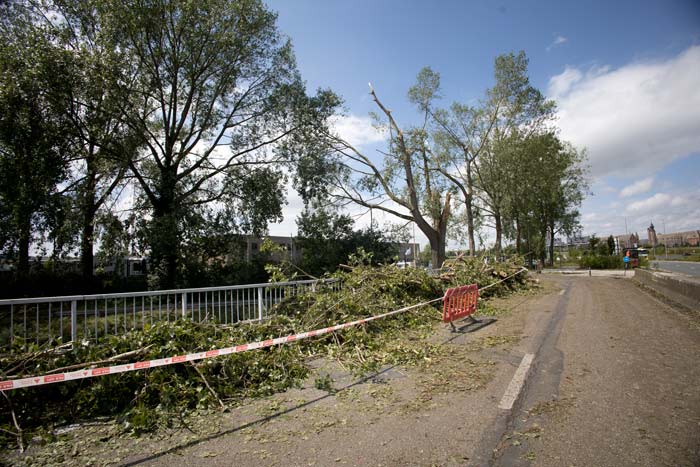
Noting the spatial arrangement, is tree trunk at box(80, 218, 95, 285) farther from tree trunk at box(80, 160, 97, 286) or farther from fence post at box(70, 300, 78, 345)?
fence post at box(70, 300, 78, 345)

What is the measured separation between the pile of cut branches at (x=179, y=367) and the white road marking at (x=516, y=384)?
1628 mm

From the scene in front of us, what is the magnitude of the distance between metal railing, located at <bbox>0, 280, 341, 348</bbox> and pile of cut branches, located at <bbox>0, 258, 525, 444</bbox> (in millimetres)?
372

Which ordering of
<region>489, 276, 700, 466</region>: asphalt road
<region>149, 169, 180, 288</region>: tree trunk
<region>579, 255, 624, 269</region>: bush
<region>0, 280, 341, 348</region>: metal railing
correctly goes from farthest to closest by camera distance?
<region>579, 255, 624, 269</region>: bush < <region>149, 169, 180, 288</region>: tree trunk < <region>0, 280, 341, 348</region>: metal railing < <region>489, 276, 700, 466</region>: asphalt road

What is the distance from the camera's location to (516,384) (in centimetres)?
500

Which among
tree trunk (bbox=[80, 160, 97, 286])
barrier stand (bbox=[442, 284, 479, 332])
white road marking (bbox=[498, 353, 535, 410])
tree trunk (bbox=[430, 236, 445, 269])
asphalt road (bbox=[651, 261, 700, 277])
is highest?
tree trunk (bbox=[80, 160, 97, 286])

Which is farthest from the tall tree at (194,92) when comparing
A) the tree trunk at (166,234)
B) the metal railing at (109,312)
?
the metal railing at (109,312)

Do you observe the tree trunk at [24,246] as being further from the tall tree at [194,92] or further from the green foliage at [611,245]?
the green foliage at [611,245]

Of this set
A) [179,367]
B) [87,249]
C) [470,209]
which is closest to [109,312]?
[179,367]

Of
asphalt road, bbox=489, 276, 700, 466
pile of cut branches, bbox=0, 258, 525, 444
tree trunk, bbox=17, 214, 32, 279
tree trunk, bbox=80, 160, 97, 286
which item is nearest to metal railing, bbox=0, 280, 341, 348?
pile of cut branches, bbox=0, 258, 525, 444

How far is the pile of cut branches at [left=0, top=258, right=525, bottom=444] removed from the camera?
4.33 meters

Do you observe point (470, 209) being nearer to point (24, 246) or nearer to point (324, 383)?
point (24, 246)

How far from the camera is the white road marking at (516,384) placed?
173 inches

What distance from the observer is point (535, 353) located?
21.3 feet

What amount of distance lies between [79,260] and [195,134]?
923 cm
